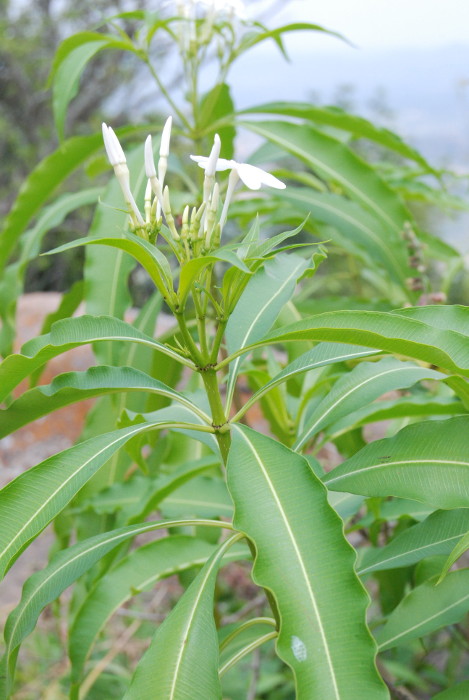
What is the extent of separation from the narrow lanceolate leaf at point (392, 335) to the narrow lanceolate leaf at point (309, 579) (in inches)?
4.5

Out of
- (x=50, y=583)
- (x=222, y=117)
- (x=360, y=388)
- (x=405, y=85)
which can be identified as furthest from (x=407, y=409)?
(x=405, y=85)

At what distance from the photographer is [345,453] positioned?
1.24 metres

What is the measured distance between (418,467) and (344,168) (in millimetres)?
683

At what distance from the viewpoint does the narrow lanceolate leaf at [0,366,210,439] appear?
0.78 m

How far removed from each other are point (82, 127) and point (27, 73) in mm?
596

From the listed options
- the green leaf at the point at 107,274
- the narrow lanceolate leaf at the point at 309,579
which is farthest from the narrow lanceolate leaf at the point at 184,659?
the green leaf at the point at 107,274

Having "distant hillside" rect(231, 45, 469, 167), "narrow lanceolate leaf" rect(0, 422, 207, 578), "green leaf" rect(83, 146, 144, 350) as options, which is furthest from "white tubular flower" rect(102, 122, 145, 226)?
"distant hillside" rect(231, 45, 469, 167)

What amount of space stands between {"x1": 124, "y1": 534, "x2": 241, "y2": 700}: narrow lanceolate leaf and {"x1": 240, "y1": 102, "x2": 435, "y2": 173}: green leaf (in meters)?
0.85

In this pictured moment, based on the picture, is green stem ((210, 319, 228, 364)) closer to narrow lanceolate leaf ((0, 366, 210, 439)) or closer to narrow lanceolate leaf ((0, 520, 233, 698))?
narrow lanceolate leaf ((0, 366, 210, 439))

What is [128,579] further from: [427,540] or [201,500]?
[427,540]

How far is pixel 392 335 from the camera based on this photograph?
0.67 metres

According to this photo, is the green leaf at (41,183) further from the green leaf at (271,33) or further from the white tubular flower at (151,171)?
the white tubular flower at (151,171)

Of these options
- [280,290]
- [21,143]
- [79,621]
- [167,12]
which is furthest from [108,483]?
[21,143]

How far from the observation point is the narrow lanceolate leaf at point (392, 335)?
2.11ft
